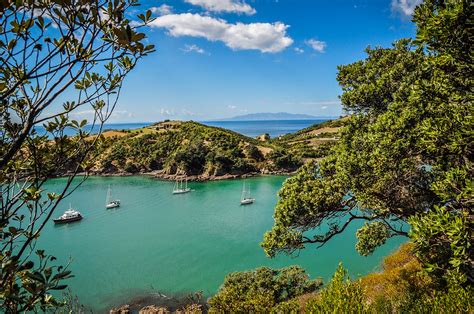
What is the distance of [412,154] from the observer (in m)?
8.10

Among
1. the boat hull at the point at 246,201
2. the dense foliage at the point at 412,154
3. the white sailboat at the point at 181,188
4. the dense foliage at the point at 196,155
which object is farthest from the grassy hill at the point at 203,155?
the dense foliage at the point at 412,154

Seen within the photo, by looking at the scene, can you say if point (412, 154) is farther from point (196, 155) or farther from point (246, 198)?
point (196, 155)

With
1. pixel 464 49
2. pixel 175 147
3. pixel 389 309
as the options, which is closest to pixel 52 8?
pixel 464 49

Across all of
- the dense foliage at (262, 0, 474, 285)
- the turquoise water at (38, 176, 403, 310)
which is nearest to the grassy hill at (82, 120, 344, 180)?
the turquoise water at (38, 176, 403, 310)

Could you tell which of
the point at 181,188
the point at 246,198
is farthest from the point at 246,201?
the point at 181,188

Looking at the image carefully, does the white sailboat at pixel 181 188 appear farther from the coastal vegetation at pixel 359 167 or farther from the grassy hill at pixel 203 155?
the coastal vegetation at pixel 359 167

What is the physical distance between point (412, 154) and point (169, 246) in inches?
1132

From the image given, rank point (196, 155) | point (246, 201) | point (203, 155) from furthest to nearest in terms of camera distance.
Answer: point (203, 155), point (196, 155), point (246, 201)

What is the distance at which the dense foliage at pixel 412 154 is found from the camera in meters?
5.40

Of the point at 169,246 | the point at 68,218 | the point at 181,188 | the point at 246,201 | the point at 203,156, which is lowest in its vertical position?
the point at 169,246

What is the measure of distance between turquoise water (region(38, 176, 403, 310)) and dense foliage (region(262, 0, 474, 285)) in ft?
47.4

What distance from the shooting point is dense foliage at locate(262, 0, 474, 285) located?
5.40 m

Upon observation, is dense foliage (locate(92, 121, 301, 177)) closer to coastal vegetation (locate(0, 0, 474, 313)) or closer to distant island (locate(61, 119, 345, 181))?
distant island (locate(61, 119, 345, 181))

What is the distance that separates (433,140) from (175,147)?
248 ft
